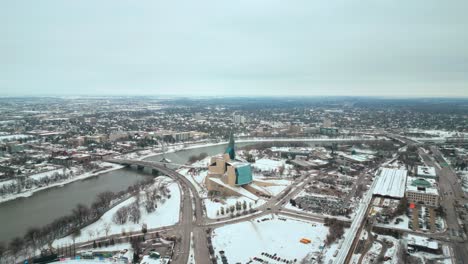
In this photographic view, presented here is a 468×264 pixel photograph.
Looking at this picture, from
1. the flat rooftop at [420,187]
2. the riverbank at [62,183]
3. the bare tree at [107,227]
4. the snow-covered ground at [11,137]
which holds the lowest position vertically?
the riverbank at [62,183]

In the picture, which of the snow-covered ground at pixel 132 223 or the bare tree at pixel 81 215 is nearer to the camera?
the snow-covered ground at pixel 132 223

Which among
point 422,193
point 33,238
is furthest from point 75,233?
point 422,193

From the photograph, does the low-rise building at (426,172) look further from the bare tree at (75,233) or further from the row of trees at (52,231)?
the bare tree at (75,233)

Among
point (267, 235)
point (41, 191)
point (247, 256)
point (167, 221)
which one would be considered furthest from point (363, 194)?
point (41, 191)

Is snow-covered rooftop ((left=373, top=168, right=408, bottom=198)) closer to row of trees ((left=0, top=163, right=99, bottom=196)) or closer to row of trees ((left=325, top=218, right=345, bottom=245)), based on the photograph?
row of trees ((left=325, top=218, right=345, bottom=245))

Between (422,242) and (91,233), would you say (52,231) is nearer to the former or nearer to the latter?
(91,233)

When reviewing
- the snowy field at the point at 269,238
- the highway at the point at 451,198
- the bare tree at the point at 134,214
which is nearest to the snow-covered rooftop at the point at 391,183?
the highway at the point at 451,198
